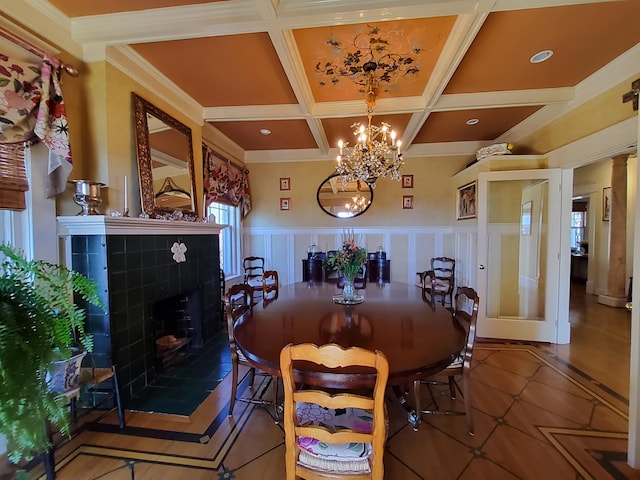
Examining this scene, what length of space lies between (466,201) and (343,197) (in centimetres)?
190

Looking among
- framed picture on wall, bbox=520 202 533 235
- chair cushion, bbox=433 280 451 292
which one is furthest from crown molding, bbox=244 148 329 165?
framed picture on wall, bbox=520 202 533 235

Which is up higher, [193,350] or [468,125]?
[468,125]

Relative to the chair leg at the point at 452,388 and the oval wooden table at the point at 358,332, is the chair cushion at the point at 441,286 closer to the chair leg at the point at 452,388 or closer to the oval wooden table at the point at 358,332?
the oval wooden table at the point at 358,332

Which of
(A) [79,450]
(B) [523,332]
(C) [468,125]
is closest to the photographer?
(A) [79,450]

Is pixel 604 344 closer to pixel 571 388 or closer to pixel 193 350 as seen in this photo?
pixel 571 388

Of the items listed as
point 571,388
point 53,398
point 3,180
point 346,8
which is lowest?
point 571,388

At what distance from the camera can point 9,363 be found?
34.3 inches

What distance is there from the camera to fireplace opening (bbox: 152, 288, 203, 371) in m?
2.98

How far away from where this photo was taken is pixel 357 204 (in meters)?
4.90

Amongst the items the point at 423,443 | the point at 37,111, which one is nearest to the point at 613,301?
the point at 423,443

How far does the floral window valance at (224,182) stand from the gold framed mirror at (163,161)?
0.57 metres

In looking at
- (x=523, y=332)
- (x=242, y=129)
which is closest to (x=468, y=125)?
(x=523, y=332)

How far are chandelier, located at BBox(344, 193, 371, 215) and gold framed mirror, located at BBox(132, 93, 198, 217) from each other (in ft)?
8.45

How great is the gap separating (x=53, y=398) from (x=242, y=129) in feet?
11.6
